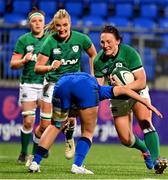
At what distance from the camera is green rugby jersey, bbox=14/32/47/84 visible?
11914mm

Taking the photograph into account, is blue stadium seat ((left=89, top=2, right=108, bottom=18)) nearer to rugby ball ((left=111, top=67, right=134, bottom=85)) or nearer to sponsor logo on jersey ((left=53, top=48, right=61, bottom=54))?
sponsor logo on jersey ((left=53, top=48, right=61, bottom=54))

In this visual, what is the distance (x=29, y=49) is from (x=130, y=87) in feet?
10.4

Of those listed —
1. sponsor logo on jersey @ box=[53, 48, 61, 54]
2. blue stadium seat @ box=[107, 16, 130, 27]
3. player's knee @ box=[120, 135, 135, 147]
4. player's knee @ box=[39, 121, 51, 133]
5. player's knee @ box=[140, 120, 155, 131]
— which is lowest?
player's knee @ box=[39, 121, 51, 133]

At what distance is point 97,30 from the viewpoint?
17609 millimetres

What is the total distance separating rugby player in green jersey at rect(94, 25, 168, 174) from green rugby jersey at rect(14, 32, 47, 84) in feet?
8.13

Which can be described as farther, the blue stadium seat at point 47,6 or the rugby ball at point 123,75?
the blue stadium seat at point 47,6

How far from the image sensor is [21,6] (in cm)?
2220

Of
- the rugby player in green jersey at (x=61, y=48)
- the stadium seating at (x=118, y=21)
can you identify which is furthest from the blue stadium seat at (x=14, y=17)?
the rugby player in green jersey at (x=61, y=48)

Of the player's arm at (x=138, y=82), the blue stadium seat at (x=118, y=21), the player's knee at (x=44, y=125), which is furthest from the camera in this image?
the blue stadium seat at (x=118, y=21)

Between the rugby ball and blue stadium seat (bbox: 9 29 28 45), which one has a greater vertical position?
blue stadium seat (bbox: 9 29 28 45)

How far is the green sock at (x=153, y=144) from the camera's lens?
9.55m

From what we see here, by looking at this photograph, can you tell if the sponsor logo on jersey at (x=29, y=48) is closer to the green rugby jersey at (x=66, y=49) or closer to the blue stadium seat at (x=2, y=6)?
the green rugby jersey at (x=66, y=49)

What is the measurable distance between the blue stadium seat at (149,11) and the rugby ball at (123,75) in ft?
42.9

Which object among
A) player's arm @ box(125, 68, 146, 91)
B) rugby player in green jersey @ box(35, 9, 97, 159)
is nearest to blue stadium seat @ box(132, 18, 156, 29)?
rugby player in green jersey @ box(35, 9, 97, 159)
